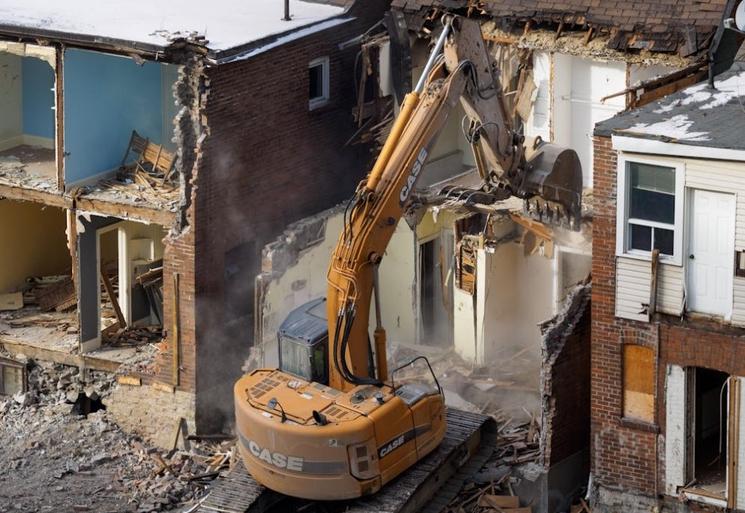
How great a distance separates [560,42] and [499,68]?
1.42m

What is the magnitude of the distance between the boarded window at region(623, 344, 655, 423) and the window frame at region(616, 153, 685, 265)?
4.87 feet

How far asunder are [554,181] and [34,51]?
9.65 metres

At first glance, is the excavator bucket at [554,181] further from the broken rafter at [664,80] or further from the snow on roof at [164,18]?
the snow on roof at [164,18]

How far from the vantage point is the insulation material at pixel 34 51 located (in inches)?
1366

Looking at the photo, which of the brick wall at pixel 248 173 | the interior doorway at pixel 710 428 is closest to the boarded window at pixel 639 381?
the interior doorway at pixel 710 428

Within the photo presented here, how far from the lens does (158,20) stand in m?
35.5

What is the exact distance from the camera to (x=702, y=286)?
29078 millimetres

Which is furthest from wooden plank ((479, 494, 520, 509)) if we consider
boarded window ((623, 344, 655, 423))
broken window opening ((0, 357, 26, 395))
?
broken window opening ((0, 357, 26, 395))

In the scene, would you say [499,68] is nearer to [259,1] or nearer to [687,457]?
[259,1]

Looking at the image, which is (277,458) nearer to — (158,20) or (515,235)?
(515,235)

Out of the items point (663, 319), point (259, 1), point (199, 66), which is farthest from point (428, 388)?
point (259, 1)

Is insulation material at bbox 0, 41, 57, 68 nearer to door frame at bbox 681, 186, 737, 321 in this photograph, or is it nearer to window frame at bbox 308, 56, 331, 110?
window frame at bbox 308, 56, 331, 110

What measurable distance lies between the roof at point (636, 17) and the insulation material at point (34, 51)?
7.60 m

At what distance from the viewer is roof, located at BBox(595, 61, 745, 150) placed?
28688 millimetres
